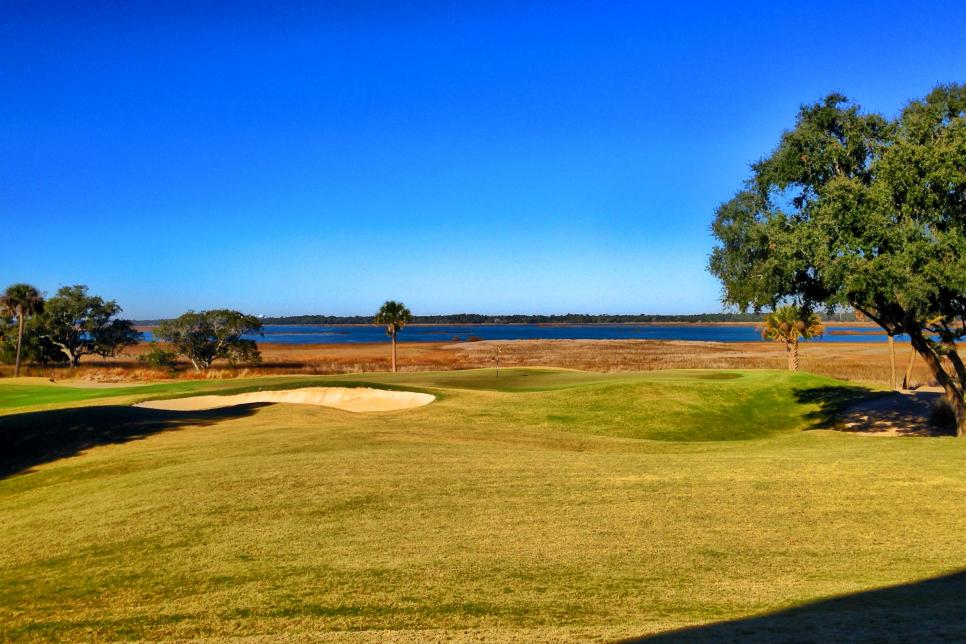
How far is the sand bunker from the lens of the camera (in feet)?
102

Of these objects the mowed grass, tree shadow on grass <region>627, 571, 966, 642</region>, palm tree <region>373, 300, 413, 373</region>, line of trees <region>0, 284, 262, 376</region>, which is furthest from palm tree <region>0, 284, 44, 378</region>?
tree shadow on grass <region>627, 571, 966, 642</region>

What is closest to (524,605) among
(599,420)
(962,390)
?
(599,420)

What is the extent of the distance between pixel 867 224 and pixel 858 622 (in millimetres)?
16968

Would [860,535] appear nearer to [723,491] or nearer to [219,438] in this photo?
[723,491]

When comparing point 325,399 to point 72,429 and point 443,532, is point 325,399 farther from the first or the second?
point 443,532

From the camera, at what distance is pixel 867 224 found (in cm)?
1991

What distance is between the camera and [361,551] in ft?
30.6

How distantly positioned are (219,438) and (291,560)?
459 inches

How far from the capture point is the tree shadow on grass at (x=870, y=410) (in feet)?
92.9

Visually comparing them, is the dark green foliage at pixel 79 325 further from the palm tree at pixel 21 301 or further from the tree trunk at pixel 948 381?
the tree trunk at pixel 948 381

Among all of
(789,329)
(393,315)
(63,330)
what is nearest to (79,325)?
(63,330)

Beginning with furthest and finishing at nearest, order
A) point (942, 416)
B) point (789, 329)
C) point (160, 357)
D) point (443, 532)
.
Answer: point (160, 357)
point (789, 329)
point (942, 416)
point (443, 532)

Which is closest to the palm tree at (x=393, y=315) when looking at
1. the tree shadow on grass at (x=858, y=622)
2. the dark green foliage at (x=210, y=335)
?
the dark green foliage at (x=210, y=335)

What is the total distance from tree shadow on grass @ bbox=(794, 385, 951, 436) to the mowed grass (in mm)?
10685
